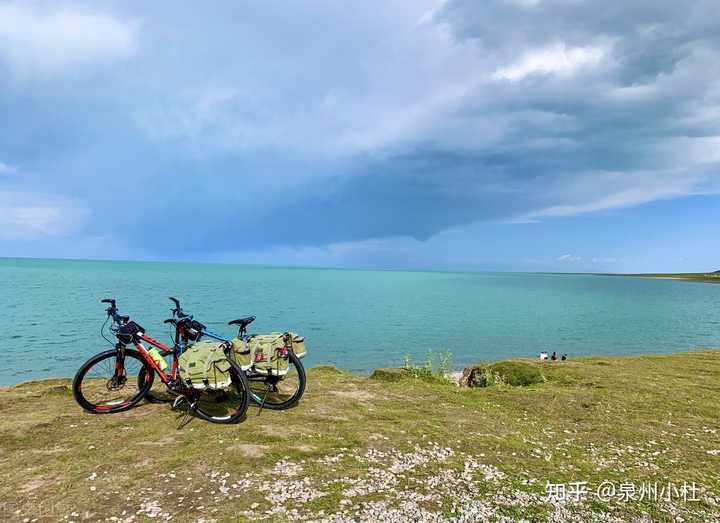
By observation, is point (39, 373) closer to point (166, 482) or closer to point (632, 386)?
point (166, 482)

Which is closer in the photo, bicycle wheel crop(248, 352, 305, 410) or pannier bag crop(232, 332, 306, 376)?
pannier bag crop(232, 332, 306, 376)

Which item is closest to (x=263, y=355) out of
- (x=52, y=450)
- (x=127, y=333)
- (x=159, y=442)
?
(x=159, y=442)

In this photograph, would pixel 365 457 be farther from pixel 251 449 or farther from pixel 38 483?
pixel 38 483

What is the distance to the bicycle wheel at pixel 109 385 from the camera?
8.32 m

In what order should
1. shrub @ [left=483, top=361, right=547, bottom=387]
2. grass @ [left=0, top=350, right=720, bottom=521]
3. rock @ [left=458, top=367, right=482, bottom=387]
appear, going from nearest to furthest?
grass @ [left=0, top=350, right=720, bottom=521] < shrub @ [left=483, top=361, right=547, bottom=387] < rock @ [left=458, top=367, right=482, bottom=387]

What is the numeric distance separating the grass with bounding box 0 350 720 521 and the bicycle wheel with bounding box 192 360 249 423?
32 cm

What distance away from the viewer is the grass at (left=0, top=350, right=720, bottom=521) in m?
5.32

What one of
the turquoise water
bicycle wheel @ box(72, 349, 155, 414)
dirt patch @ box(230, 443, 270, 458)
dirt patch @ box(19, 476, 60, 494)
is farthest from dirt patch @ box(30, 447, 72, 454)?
the turquoise water

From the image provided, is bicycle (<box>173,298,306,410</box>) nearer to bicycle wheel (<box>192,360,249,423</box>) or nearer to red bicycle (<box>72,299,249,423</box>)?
red bicycle (<box>72,299,249,423</box>)

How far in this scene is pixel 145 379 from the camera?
9.05 m

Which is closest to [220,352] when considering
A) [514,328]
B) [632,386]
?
[632,386]

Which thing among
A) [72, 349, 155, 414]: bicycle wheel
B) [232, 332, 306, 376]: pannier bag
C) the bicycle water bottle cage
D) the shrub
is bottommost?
the shrub

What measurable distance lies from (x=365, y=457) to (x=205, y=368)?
359 centimetres

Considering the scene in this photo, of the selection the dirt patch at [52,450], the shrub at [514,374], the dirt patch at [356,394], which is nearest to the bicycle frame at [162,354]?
the dirt patch at [52,450]
